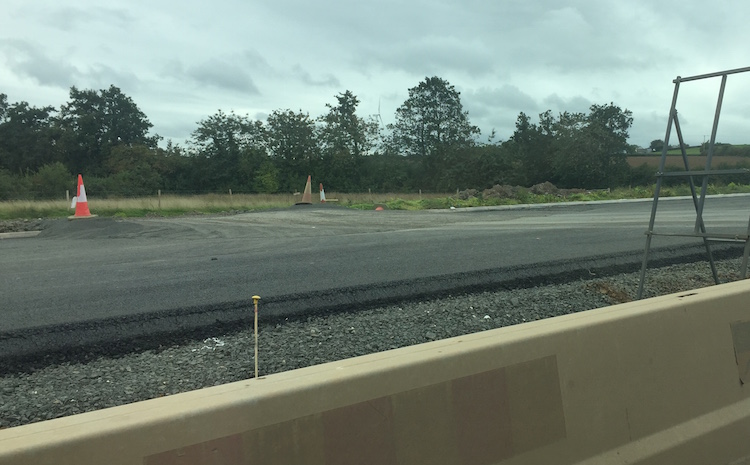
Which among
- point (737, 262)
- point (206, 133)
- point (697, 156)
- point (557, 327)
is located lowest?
point (737, 262)

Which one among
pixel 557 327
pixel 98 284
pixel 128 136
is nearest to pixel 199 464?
pixel 557 327

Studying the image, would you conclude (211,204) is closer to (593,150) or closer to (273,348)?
(273,348)

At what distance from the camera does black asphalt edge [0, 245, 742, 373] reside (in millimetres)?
5309

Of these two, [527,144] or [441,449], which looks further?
[527,144]

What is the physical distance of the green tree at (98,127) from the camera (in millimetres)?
57250

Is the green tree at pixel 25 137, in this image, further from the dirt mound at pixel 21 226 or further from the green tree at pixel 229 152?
the dirt mound at pixel 21 226

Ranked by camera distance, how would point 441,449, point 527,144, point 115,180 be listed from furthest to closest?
point 527,144 → point 115,180 → point 441,449

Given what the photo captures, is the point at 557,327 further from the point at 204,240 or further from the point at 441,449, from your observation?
the point at 204,240

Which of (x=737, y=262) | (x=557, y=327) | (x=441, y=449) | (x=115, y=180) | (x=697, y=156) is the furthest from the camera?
(x=115, y=180)

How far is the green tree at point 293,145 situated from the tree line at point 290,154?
0.34 feet

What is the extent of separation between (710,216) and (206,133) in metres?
49.2

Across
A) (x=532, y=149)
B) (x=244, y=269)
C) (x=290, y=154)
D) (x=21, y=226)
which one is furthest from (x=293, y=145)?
(x=244, y=269)

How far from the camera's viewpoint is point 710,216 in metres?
17.1

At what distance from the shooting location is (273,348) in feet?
17.8
